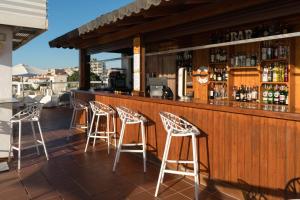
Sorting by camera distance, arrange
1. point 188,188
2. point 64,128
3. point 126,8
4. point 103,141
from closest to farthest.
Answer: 1. point 188,188
2. point 126,8
3. point 103,141
4. point 64,128

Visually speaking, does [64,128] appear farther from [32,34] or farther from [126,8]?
[126,8]

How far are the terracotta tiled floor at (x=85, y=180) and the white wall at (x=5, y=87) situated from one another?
0.43 m

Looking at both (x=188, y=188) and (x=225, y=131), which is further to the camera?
(x=188, y=188)

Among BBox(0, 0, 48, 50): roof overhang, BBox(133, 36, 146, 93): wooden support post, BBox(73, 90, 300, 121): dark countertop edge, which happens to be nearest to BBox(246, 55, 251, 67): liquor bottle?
BBox(133, 36, 146, 93): wooden support post

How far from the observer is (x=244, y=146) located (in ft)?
9.53

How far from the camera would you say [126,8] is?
149 inches

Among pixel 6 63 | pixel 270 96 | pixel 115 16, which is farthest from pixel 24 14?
pixel 270 96

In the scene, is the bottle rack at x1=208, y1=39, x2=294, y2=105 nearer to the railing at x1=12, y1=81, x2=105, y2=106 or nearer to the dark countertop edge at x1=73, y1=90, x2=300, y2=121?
the dark countertop edge at x1=73, y1=90, x2=300, y2=121

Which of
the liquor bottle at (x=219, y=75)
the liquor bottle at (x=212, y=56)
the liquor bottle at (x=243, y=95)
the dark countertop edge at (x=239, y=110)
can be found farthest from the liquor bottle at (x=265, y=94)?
the dark countertop edge at (x=239, y=110)

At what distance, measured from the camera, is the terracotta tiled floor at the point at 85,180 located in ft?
10.5

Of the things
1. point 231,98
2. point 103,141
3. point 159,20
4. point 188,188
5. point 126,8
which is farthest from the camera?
point 103,141

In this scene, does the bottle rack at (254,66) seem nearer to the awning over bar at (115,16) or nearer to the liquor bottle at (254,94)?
the liquor bottle at (254,94)

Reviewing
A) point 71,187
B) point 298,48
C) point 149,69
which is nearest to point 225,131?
point 71,187

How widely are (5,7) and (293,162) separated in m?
4.52
